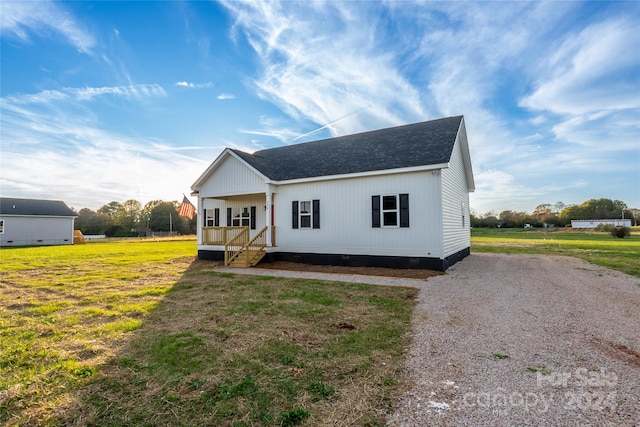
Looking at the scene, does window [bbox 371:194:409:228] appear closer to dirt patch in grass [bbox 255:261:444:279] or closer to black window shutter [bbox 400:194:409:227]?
black window shutter [bbox 400:194:409:227]

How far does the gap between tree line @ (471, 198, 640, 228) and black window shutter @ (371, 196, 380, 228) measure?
187 feet

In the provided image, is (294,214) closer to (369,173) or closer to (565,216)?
(369,173)

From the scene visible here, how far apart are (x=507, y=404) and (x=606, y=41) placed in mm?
14224

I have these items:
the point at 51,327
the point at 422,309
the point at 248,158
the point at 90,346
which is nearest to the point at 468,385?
the point at 422,309

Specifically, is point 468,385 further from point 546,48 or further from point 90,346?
point 546,48

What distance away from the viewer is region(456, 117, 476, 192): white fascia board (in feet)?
Result: 44.6

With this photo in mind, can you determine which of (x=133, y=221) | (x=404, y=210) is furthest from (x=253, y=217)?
(x=133, y=221)

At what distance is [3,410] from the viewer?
8.47ft

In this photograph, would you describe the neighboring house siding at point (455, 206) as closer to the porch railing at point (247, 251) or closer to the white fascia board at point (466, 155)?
the white fascia board at point (466, 155)

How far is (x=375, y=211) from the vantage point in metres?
11.7

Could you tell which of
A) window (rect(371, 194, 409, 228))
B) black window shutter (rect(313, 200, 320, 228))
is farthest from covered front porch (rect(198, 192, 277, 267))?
window (rect(371, 194, 409, 228))

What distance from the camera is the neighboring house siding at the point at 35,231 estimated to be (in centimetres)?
2969

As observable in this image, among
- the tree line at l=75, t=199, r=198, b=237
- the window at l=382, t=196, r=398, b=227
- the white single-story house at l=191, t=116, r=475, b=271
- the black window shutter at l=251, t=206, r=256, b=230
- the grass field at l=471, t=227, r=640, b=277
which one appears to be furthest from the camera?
the tree line at l=75, t=199, r=198, b=237

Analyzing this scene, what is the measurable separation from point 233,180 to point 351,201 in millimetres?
6005
